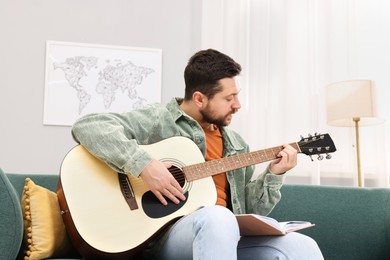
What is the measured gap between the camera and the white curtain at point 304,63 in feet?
10.0

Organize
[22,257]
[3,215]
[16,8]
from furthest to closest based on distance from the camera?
[16,8]
[22,257]
[3,215]

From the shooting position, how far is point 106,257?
1505mm

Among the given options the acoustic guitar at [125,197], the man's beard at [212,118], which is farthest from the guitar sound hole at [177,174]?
the man's beard at [212,118]

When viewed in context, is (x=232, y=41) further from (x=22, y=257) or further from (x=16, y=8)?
(x=22, y=257)

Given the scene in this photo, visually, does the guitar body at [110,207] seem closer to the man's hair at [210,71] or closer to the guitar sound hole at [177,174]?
the guitar sound hole at [177,174]

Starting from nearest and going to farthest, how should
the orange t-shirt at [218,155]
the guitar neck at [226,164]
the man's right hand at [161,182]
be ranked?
the man's right hand at [161,182] < the guitar neck at [226,164] < the orange t-shirt at [218,155]

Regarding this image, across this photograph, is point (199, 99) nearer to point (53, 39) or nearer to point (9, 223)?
point (9, 223)

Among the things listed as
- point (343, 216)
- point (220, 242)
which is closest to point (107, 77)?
point (343, 216)

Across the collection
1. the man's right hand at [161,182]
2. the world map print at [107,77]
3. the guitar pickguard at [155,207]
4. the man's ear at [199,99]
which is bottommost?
the guitar pickguard at [155,207]

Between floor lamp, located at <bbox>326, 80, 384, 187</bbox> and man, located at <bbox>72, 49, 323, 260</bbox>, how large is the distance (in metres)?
0.96

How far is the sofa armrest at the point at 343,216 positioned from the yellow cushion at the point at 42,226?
2.99 feet

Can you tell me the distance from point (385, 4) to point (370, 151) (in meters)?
0.93

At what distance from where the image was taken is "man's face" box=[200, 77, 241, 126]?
1.88 m

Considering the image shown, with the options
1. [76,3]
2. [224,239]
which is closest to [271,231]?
[224,239]
